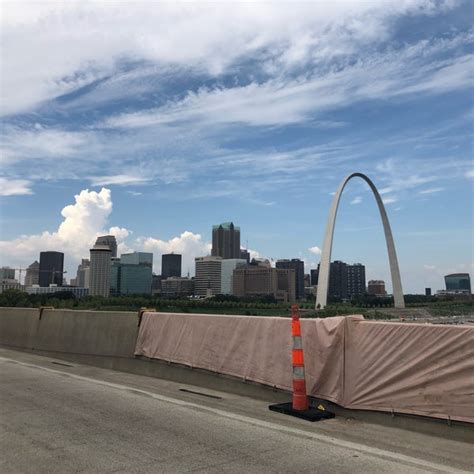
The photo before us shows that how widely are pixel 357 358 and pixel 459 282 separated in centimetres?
18484

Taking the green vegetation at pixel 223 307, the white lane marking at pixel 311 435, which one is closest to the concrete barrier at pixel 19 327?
the white lane marking at pixel 311 435

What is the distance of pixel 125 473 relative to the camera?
4.65m

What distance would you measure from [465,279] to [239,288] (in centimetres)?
7612

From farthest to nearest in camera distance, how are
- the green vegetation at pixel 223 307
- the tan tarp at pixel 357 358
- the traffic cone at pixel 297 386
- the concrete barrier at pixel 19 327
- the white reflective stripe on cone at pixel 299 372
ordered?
the green vegetation at pixel 223 307, the concrete barrier at pixel 19 327, the white reflective stripe on cone at pixel 299 372, the traffic cone at pixel 297 386, the tan tarp at pixel 357 358

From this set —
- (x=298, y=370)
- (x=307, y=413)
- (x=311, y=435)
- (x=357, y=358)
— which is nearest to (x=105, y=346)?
(x=298, y=370)

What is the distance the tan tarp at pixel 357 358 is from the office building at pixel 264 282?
6764 inches

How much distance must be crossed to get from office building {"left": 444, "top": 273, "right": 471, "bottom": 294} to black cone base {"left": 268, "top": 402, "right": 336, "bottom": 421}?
176m

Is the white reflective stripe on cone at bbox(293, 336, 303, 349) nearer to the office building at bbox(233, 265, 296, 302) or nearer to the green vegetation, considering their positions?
the green vegetation

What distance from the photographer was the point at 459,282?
176125mm

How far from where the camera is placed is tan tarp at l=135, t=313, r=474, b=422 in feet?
19.3

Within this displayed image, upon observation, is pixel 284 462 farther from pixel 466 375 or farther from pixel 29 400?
pixel 29 400

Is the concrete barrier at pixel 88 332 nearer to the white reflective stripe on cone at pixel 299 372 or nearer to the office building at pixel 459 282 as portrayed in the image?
the white reflective stripe on cone at pixel 299 372

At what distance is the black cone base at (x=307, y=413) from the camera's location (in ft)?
21.7

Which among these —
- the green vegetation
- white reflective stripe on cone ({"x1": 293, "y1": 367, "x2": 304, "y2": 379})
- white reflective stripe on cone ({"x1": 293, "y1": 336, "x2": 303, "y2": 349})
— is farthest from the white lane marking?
the green vegetation
